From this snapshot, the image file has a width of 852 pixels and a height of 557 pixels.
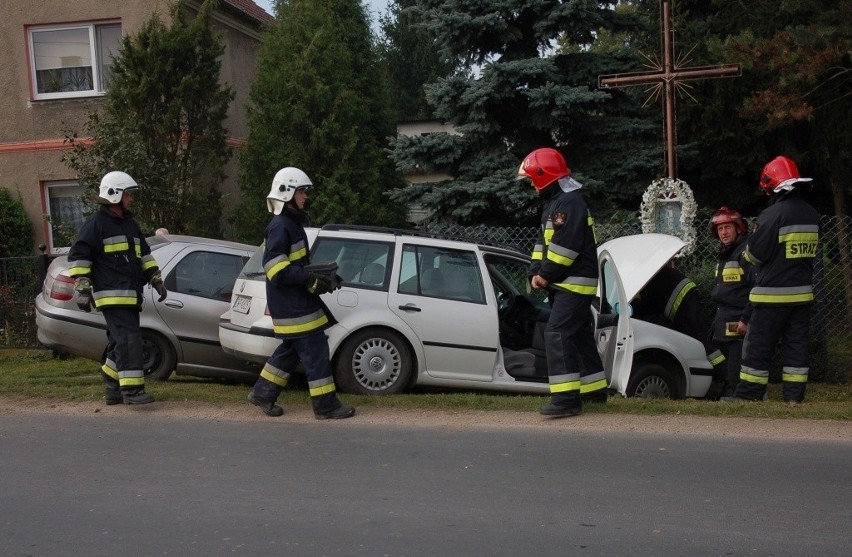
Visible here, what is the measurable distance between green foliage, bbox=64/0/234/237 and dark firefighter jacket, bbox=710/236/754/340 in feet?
25.7

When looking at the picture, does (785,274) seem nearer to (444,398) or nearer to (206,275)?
(444,398)

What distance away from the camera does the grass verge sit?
773cm

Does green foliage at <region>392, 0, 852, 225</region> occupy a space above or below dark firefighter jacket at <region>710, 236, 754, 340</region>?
above

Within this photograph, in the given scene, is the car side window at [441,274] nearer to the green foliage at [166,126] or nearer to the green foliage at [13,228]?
the green foliage at [166,126]

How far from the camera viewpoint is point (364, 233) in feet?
29.7

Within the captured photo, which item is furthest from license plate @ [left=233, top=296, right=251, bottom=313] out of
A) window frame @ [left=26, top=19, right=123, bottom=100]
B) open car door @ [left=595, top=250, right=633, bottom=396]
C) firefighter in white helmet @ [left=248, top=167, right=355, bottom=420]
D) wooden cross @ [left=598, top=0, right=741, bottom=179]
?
window frame @ [left=26, top=19, right=123, bottom=100]

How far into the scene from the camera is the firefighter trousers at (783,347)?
8266 mm

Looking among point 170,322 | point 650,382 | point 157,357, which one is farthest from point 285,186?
point 650,382

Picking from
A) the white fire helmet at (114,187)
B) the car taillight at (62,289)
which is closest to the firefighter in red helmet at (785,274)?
the white fire helmet at (114,187)

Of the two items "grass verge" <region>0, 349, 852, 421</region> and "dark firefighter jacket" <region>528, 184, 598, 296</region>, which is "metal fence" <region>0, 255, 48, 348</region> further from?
"dark firefighter jacket" <region>528, 184, 598, 296</region>

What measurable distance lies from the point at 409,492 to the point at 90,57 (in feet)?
48.7

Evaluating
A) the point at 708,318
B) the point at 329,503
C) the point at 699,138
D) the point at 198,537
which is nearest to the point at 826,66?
the point at 699,138

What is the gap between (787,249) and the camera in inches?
322

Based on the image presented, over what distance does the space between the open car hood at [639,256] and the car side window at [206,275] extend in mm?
3942
